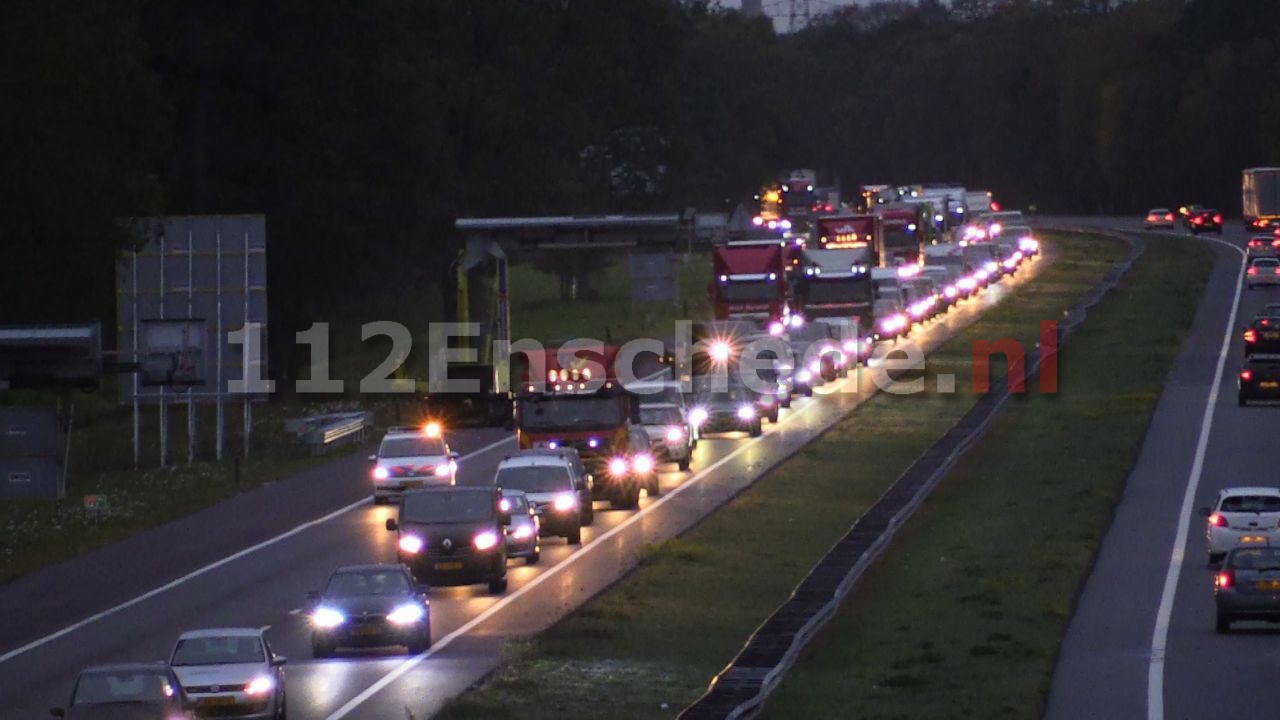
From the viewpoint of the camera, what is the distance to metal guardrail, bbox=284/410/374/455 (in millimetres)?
55812

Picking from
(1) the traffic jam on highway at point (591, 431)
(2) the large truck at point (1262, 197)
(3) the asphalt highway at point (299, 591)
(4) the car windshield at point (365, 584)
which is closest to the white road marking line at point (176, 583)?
(3) the asphalt highway at point (299, 591)

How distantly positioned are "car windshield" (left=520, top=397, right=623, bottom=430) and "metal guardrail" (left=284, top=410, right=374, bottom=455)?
39.5 ft

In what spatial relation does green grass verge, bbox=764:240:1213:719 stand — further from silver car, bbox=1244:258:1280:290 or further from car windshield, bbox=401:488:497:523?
silver car, bbox=1244:258:1280:290

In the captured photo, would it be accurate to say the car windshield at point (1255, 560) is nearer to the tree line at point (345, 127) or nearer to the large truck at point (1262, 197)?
the tree line at point (345, 127)

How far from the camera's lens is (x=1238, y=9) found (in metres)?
162

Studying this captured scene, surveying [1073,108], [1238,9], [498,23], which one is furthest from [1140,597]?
[1073,108]

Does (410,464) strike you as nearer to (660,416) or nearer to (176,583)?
(660,416)

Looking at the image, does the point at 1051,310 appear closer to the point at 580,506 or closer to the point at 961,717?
the point at 580,506

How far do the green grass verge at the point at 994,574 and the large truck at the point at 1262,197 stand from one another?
48.3 meters

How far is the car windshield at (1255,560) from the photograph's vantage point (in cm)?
3030

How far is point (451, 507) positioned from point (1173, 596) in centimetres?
1165

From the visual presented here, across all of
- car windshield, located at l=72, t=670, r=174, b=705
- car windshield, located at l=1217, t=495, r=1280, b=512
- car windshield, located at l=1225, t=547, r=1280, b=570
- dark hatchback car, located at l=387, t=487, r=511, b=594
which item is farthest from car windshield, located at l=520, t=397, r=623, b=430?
car windshield, located at l=72, t=670, r=174, b=705

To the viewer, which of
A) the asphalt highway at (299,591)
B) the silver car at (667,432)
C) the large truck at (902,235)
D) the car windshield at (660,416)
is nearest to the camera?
the asphalt highway at (299,591)

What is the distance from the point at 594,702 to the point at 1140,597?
12.0m
